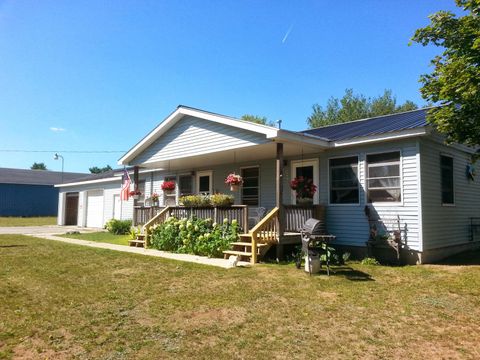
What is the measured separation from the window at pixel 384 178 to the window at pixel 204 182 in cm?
703

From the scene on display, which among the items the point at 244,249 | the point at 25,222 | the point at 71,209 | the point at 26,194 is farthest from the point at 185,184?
the point at 26,194

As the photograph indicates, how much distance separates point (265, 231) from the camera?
8.87m

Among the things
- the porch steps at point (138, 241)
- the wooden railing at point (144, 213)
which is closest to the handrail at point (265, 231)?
the wooden railing at point (144, 213)

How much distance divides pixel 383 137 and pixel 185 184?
30.8 feet

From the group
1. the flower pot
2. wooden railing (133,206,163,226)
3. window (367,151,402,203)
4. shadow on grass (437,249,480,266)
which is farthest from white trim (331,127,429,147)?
wooden railing (133,206,163,226)

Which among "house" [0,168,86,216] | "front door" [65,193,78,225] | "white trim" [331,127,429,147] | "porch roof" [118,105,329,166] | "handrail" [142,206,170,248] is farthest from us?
"house" [0,168,86,216]

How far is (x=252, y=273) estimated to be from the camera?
7305 millimetres

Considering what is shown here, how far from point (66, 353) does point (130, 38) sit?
10.8 m

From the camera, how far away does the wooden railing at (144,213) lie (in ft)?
41.6

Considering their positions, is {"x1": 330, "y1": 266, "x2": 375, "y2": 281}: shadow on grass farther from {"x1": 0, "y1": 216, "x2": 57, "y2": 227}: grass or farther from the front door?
{"x1": 0, "y1": 216, "x2": 57, "y2": 227}: grass

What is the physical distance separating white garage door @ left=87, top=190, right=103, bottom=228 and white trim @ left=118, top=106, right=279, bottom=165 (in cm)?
827

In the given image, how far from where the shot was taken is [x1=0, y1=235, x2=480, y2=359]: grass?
3752mm

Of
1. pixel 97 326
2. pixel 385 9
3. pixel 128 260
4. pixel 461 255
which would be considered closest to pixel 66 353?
pixel 97 326

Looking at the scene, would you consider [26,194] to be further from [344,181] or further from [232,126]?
[344,181]
